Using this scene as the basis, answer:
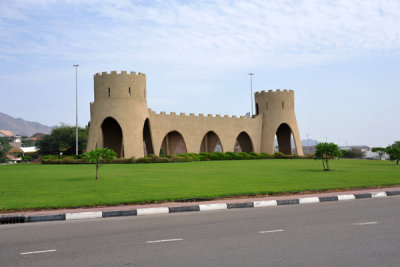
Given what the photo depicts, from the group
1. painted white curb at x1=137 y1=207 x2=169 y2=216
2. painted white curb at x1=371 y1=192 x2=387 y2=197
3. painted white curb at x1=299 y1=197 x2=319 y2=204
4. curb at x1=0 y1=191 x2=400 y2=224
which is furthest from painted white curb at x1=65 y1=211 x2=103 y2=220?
painted white curb at x1=371 y1=192 x2=387 y2=197

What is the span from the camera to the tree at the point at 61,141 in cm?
5638

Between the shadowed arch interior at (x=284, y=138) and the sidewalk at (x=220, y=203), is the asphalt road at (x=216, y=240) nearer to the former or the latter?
the sidewalk at (x=220, y=203)

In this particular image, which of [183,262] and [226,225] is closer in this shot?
[183,262]

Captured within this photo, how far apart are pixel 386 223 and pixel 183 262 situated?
4.25m

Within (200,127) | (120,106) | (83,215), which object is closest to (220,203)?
(83,215)

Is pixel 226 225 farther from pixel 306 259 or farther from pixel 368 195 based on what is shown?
pixel 368 195

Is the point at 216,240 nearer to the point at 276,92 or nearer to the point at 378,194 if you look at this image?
the point at 378,194

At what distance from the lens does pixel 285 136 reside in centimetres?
5272

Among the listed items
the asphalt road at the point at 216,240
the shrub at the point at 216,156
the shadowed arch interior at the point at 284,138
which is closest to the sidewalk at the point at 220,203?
the asphalt road at the point at 216,240

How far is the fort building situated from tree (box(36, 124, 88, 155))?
53.5ft

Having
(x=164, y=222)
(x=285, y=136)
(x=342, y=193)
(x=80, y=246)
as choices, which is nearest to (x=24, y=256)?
(x=80, y=246)

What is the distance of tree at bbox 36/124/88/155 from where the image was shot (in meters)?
56.4

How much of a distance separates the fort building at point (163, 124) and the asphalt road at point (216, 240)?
28.5 metres

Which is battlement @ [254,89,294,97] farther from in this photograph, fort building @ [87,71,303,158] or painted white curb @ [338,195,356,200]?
painted white curb @ [338,195,356,200]
